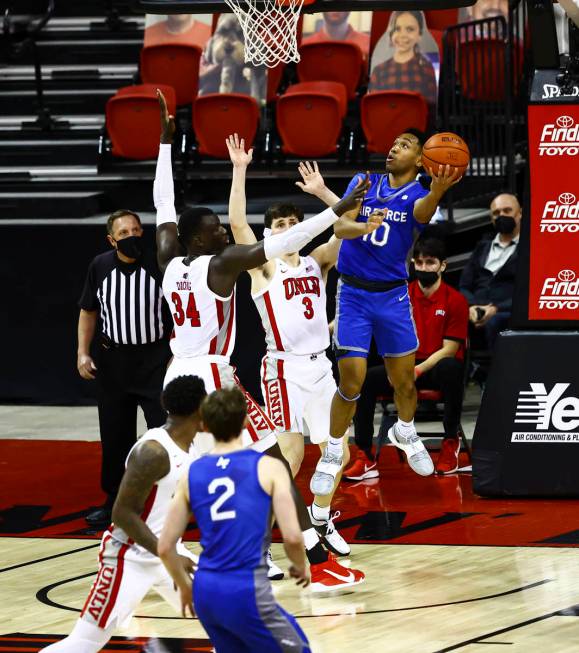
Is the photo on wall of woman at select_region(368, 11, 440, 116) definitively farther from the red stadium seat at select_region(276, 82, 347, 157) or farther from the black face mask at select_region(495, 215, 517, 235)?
the black face mask at select_region(495, 215, 517, 235)

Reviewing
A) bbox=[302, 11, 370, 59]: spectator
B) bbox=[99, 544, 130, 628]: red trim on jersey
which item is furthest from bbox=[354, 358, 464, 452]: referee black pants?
bbox=[302, 11, 370, 59]: spectator

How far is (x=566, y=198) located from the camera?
866 centimetres

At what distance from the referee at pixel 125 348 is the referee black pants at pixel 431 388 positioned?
1821 millimetres

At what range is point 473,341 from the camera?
11328 millimetres

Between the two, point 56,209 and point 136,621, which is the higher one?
point 56,209

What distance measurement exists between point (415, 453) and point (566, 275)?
1461mm

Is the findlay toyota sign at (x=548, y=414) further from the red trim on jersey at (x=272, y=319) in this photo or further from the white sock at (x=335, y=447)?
Result: the red trim on jersey at (x=272, y=319)

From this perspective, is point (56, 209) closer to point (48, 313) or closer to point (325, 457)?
point (48, 313)

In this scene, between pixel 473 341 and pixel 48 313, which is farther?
pixel 48 313

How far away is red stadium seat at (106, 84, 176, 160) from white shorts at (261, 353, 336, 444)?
226 inches

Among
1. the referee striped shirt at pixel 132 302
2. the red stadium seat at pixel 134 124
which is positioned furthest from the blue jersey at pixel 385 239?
the red stadium seat at pixel 134 124

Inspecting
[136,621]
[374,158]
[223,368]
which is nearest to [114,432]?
[223,368]

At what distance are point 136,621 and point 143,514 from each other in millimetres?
1023

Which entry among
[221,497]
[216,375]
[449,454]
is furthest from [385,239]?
[221,497]
